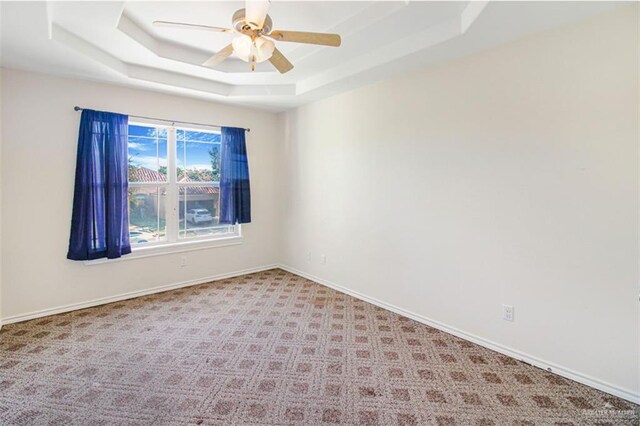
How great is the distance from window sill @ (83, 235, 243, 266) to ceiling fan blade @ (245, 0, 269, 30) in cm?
317

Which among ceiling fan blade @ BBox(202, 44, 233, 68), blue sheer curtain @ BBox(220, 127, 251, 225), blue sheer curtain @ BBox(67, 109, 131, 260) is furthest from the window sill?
ceiling fan blade @ BBox(202, 44, 233, 68)

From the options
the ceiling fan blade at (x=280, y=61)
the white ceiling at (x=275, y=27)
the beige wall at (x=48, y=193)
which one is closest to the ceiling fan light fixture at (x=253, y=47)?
the ceiling fan blade at (x=280, y=61)

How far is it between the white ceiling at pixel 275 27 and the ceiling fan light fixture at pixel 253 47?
0.54 metres

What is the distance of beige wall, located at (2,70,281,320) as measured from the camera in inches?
122

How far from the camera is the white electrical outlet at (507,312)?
2566 mm

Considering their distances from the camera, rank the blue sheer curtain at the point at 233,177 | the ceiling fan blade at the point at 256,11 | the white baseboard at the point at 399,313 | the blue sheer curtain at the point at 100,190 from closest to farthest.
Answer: the ceiling fan blade at the point at 256,11 < the white baseboard at the point at 399,313 < the blue sheer curtain at the point at 100,190 < the blue sheer curtain at the point at 233,177

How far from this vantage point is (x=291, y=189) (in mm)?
4930

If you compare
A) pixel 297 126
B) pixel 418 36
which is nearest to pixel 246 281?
pixel 297 126

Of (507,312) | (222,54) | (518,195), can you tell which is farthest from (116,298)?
(518,195)

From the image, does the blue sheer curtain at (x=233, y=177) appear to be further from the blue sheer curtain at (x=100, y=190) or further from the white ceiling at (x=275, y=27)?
the blue sheer curtain at (x=100, y=190)

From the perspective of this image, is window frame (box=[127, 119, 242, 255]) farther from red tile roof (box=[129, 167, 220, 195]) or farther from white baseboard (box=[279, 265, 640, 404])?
white baseboard (box=[279, 265, 640, 404])

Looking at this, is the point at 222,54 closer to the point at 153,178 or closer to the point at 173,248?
the point at 153,178

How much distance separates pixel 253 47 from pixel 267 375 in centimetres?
229

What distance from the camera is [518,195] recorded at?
249 cm
